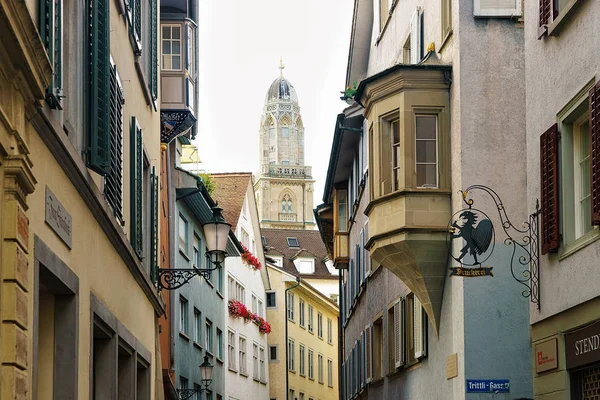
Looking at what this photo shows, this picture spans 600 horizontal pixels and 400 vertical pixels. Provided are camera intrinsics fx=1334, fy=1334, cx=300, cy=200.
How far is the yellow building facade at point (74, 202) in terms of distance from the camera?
775 cm

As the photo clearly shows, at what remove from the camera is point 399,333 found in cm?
2644

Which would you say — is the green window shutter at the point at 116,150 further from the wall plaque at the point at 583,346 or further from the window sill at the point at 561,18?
the wall plaque at the point at 583,346

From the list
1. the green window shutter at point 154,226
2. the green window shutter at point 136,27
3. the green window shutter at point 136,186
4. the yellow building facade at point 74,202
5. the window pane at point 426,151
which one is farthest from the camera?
the window pane at point 426,151

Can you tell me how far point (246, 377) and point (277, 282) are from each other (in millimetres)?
13910

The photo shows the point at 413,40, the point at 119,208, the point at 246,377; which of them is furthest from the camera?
the point at 246,377

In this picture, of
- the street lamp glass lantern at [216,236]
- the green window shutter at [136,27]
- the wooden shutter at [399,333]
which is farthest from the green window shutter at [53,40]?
the wooden shutter at [399,333]

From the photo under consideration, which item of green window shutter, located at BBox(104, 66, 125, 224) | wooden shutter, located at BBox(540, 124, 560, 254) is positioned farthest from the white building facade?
wooden shutter, located at BBox(540, 124, 560, 254)

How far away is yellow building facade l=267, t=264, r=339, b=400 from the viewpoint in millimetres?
70250

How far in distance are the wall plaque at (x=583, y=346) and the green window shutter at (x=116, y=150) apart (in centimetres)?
481

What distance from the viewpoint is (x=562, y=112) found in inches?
538

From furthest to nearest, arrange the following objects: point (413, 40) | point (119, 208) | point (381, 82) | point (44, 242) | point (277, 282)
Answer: point (277, 282), point (413, 40), point (381, 82), point (119, 208), point (44, 242)

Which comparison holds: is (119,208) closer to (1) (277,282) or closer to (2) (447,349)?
(2) (447,349)

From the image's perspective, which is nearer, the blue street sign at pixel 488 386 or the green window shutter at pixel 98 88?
the green window shutter at pixel 98 88

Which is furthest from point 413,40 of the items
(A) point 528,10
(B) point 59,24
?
(B) point 59,24
